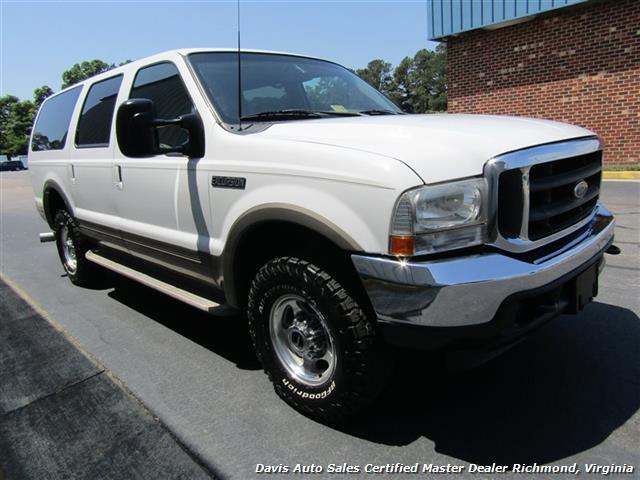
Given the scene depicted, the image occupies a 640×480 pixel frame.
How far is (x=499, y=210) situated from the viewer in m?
2.19

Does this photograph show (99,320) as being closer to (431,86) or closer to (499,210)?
(499,210)

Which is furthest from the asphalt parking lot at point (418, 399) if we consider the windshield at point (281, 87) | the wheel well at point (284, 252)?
the windshield at point (281, 87)

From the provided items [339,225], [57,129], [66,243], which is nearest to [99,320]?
[66,243]

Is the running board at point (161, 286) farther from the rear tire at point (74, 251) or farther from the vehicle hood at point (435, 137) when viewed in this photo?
the vehicle hood at point (435, 137)

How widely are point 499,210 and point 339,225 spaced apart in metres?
0.68

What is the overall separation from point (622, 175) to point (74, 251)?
10.9 m

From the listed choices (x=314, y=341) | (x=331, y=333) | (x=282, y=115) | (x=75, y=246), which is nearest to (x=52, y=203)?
(x=75, y=246)

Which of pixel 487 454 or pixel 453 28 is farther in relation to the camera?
pixel 453 28

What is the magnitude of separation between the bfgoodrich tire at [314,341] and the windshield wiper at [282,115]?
94 centimetres

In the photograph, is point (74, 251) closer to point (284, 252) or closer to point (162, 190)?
point (162, 190)

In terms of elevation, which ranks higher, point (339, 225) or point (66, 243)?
point (339, 225)

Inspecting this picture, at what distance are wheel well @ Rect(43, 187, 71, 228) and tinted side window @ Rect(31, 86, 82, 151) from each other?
1.54ft

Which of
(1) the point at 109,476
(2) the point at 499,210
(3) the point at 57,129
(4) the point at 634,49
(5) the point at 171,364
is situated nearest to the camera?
(2) the point at 499,210

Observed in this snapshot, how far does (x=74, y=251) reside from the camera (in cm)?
540
